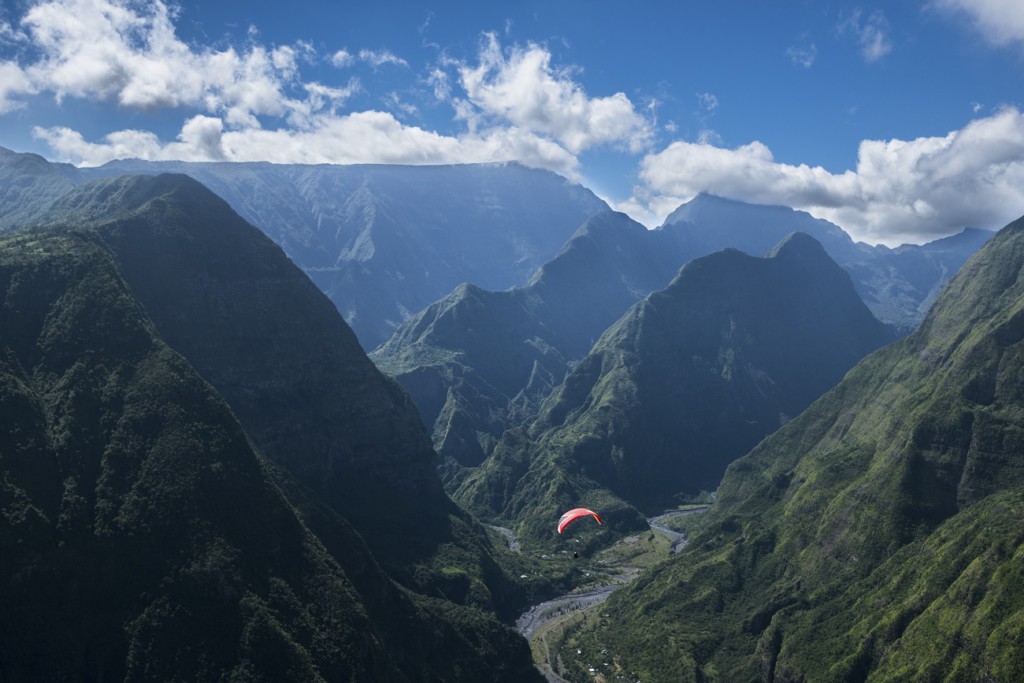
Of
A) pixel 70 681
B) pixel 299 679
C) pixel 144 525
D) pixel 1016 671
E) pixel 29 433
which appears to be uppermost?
pixel 29 433

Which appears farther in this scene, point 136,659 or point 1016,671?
point 1016,671

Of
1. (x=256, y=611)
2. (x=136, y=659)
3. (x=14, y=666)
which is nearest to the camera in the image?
(x=14, y=666)

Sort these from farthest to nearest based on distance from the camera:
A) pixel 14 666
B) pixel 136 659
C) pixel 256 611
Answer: pixel 256 611 → pixel 136 659 → pixel 14 666

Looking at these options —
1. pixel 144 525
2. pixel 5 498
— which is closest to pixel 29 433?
pixel 5 498

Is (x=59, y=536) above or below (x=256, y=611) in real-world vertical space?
above

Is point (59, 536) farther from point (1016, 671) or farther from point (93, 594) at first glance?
point (1016, 671)

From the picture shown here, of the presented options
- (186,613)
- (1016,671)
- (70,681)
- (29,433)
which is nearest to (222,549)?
(186,613)

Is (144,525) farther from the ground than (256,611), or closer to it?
farther from the ground

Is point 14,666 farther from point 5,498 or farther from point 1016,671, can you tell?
point 1016,671

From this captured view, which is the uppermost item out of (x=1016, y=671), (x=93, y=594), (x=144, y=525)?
(x=144, y=525)
